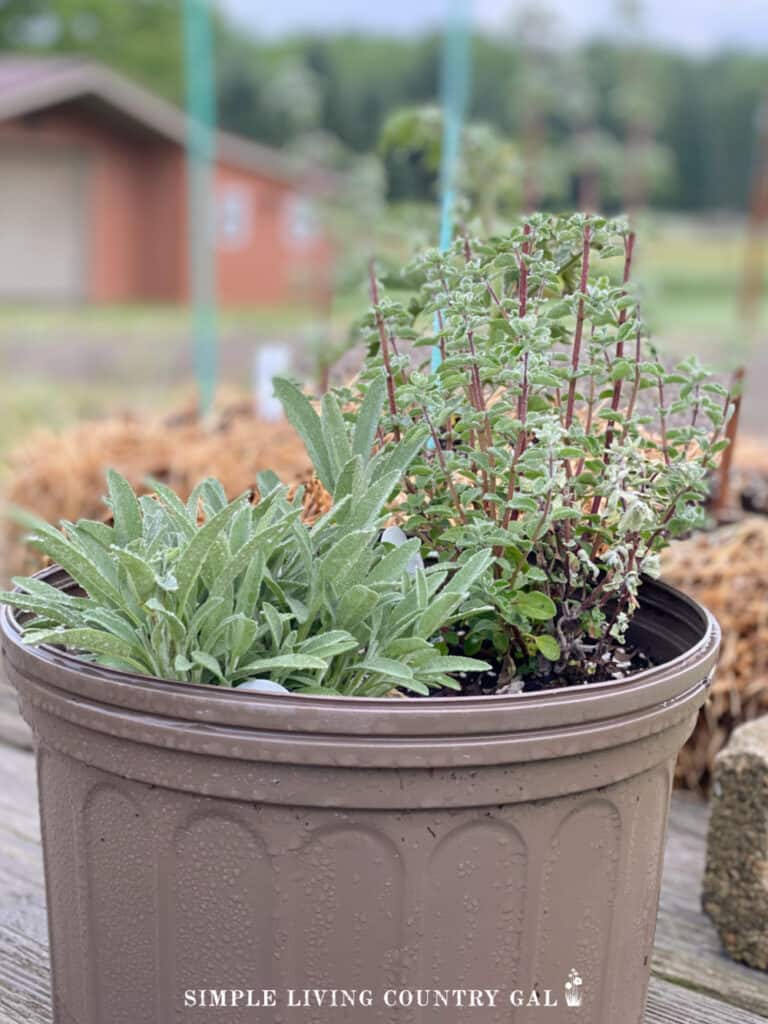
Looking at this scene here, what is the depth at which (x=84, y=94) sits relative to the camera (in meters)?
15.9

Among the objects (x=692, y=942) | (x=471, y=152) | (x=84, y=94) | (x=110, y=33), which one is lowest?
(x=692, y=942)

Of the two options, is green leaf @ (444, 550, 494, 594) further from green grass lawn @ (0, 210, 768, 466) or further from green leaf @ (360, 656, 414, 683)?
green grass lawn @ (0, 210, 768, 466)

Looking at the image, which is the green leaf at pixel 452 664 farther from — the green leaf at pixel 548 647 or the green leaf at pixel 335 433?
the green leaf at pixel 335 433

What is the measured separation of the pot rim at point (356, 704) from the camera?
903 mm

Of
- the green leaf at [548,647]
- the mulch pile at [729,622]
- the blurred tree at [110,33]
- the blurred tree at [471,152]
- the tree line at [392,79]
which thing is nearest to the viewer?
the green leaf at [548,647]

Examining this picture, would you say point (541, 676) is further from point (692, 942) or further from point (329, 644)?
point (692, 942)

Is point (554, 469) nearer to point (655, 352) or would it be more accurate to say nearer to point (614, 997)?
point (655, 352)

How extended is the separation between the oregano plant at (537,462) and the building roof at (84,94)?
14.0 m

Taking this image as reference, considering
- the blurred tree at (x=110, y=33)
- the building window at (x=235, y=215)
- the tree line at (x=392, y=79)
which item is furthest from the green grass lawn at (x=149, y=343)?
the blurred tree at (x=110, y=33)

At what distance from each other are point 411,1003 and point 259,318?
50.0ft

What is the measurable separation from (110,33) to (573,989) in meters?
36.3

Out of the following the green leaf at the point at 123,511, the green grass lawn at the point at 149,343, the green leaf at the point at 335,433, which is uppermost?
the green leaf at the point at 335,433

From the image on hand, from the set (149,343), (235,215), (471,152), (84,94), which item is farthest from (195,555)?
(84,94)

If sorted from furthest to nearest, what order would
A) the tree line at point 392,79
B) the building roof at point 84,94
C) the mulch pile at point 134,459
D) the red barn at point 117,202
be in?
1. the tree line at point 392,79
2. the red barn at point 117,202
3. the building roof at point 84,94
4. the mulch pile at point 134,459
